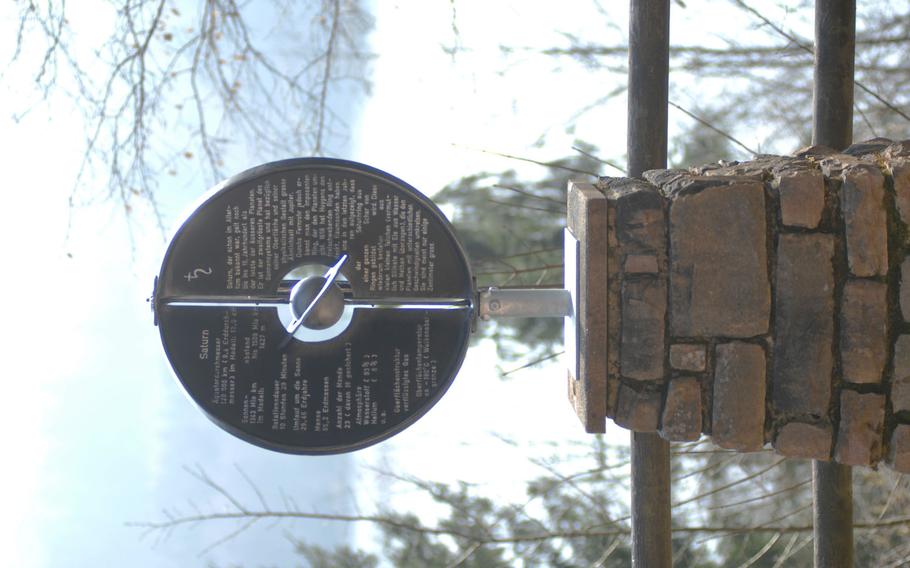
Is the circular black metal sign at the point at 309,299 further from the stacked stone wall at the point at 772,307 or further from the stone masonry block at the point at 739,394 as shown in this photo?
the stone masonry block at the point at 739,394

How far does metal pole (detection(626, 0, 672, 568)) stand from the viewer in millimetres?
2904

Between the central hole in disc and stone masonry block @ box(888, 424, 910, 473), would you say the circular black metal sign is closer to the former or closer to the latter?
the central hole in disc

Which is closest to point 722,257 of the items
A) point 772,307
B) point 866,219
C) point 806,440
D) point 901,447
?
point 772,307

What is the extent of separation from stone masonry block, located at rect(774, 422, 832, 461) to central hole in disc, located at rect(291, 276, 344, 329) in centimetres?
130

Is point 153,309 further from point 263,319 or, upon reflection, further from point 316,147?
point 316,147

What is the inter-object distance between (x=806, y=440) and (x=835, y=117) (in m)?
1.27

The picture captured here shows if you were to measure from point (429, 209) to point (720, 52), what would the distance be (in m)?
2.81

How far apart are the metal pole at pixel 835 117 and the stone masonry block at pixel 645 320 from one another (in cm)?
113

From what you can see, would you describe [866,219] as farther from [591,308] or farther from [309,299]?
[309,299]

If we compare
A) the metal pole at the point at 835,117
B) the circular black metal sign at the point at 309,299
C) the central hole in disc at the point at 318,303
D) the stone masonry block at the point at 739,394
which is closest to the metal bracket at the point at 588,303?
the stone masonry block at the point at 739,394

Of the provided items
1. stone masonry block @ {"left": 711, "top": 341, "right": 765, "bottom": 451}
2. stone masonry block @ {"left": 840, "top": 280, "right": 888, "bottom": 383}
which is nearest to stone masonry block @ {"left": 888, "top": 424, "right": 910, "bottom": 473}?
stone masonry block @ {"left": 840, "top": 280, "right": 888, "bottom": 383}

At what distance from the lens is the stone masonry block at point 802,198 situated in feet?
7.22

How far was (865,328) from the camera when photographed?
87.1 inches

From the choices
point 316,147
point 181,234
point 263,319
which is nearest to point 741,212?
point 263,319
